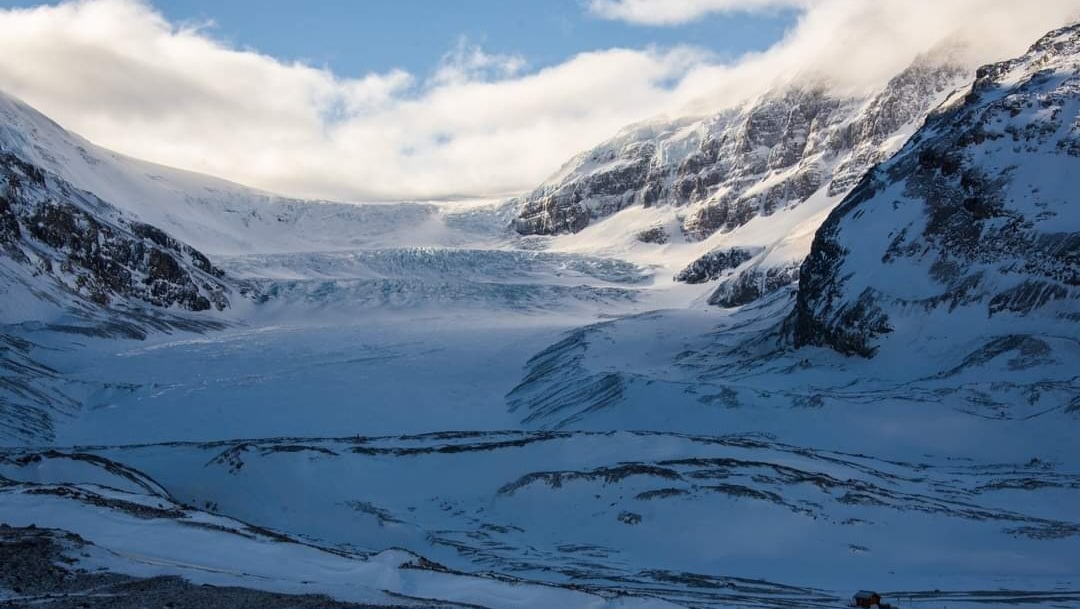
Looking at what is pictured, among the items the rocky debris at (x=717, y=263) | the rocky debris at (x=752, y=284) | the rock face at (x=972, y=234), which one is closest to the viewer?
the rock face at (x=972, y=234)

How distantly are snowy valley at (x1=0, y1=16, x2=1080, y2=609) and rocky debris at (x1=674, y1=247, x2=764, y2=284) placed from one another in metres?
26.6

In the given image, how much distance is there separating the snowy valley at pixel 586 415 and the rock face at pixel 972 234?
218mm

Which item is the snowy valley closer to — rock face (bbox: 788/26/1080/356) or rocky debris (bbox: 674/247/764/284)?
rock face (bbox: 788/26/1080/356)

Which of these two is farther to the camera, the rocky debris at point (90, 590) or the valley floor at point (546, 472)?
the valley floor at point (546, 472)

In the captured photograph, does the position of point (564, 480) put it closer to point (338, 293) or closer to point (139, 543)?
point (139, 543)

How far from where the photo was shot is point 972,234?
228 ft

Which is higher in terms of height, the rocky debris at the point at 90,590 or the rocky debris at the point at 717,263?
the rocky debris at the point at 717,263

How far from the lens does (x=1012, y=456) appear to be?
50.7 m

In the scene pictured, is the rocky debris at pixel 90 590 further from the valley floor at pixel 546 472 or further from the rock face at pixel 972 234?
the rock face at pixel 972 234

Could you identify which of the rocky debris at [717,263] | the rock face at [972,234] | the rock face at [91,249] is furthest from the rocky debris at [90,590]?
the rocky debris at [717,263]

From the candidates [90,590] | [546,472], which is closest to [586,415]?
[546,472]

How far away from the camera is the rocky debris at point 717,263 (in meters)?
159

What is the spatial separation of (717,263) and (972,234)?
9165cm

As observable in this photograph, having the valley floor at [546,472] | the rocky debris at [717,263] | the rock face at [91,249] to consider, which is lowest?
the valley floor at [546,472]
